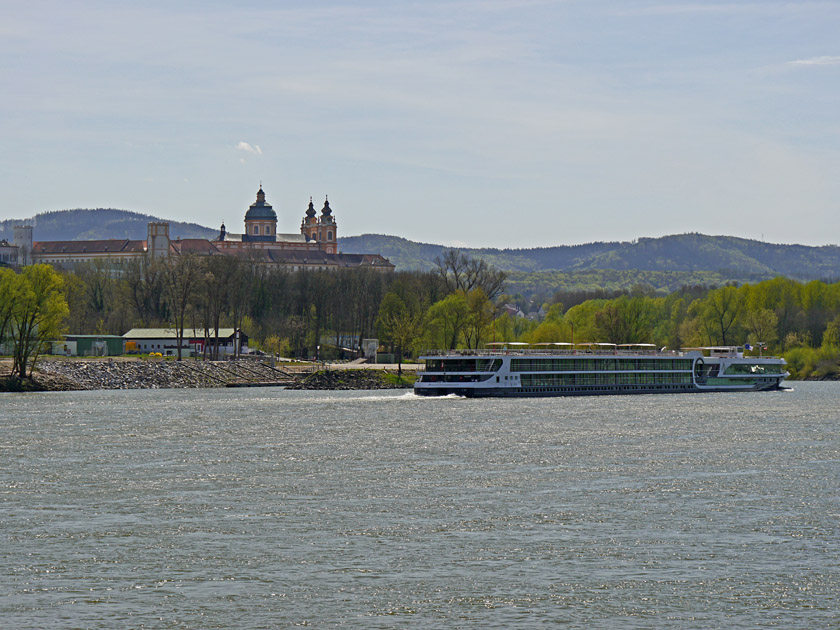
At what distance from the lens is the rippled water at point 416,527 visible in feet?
83.4

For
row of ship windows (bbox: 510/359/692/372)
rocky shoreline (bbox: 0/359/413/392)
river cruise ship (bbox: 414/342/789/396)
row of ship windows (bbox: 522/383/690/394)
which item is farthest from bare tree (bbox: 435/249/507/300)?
row of ship windows (bbox: 522/383/690/394)

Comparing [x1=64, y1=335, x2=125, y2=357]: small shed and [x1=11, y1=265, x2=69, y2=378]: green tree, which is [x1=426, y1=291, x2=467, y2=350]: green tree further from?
[x1=11, y1=265, x2=69, y2=378]: green tree

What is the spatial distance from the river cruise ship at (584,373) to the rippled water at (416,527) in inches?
1204

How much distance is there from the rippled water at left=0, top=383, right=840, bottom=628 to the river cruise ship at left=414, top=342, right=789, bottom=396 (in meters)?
30.6

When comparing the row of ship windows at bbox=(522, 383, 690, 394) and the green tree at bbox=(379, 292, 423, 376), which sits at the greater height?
the green tree at bbox=(379, 292, 423, 376)

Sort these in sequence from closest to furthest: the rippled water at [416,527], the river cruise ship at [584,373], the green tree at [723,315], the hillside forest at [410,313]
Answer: the rippled water at [416,527]
the river cruise ship at [584,373]
the hillside forest at [410,313]
the green tree at [723,315]

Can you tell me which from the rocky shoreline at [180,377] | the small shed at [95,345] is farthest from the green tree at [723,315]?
the small shed at [95,345]

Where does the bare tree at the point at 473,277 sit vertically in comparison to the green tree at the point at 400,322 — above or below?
above

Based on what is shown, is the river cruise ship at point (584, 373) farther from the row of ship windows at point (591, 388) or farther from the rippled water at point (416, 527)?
the rippled water at point (416, 527)

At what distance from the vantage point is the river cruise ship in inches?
3735

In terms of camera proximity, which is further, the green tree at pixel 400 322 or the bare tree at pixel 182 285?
the green tree at pixel 400 322

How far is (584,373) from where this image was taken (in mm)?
100938

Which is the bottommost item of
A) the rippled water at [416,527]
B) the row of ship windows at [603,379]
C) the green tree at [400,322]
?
the rippled water at [416,527]

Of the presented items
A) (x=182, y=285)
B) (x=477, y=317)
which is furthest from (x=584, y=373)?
(x=182, y=285)
